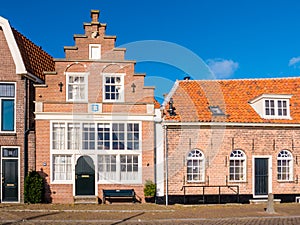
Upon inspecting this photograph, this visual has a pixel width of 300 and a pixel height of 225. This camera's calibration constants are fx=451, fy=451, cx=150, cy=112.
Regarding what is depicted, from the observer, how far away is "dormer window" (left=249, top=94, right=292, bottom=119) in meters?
23.4

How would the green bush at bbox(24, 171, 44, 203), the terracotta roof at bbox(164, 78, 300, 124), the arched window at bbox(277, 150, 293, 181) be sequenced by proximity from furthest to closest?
the arched window at bbox(277, 150, 293, 181)
the terracotta roof at bbox(164, 78, 300, 124)
the green bush at bbox(24, 171, 44, 203)

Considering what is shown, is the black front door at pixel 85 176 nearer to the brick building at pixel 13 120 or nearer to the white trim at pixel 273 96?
the brick building at pixel 13 120

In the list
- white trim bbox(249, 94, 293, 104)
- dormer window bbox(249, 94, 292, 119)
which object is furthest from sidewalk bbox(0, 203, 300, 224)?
white trim bbox(249, 94, 293, 104)

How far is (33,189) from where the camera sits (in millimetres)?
20562

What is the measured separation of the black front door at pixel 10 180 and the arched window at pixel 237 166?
1048 cm

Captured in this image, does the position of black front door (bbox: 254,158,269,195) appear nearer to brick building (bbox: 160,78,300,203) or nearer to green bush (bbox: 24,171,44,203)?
brick building (bbox: 160,78,300,203)

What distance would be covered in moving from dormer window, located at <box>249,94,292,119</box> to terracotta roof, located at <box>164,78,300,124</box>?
286mm

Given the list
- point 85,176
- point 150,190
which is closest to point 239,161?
point 150,190

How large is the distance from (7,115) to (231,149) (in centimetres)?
1110

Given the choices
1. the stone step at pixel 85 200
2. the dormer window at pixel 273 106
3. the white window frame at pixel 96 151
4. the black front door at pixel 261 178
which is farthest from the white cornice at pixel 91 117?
the black front door at pixel 261 178

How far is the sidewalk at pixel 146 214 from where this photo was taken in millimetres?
15852

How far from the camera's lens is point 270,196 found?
18.4 metres

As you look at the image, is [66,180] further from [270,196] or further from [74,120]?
[270,196]

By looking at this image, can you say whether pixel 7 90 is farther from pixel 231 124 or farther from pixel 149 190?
pixel 231 124
